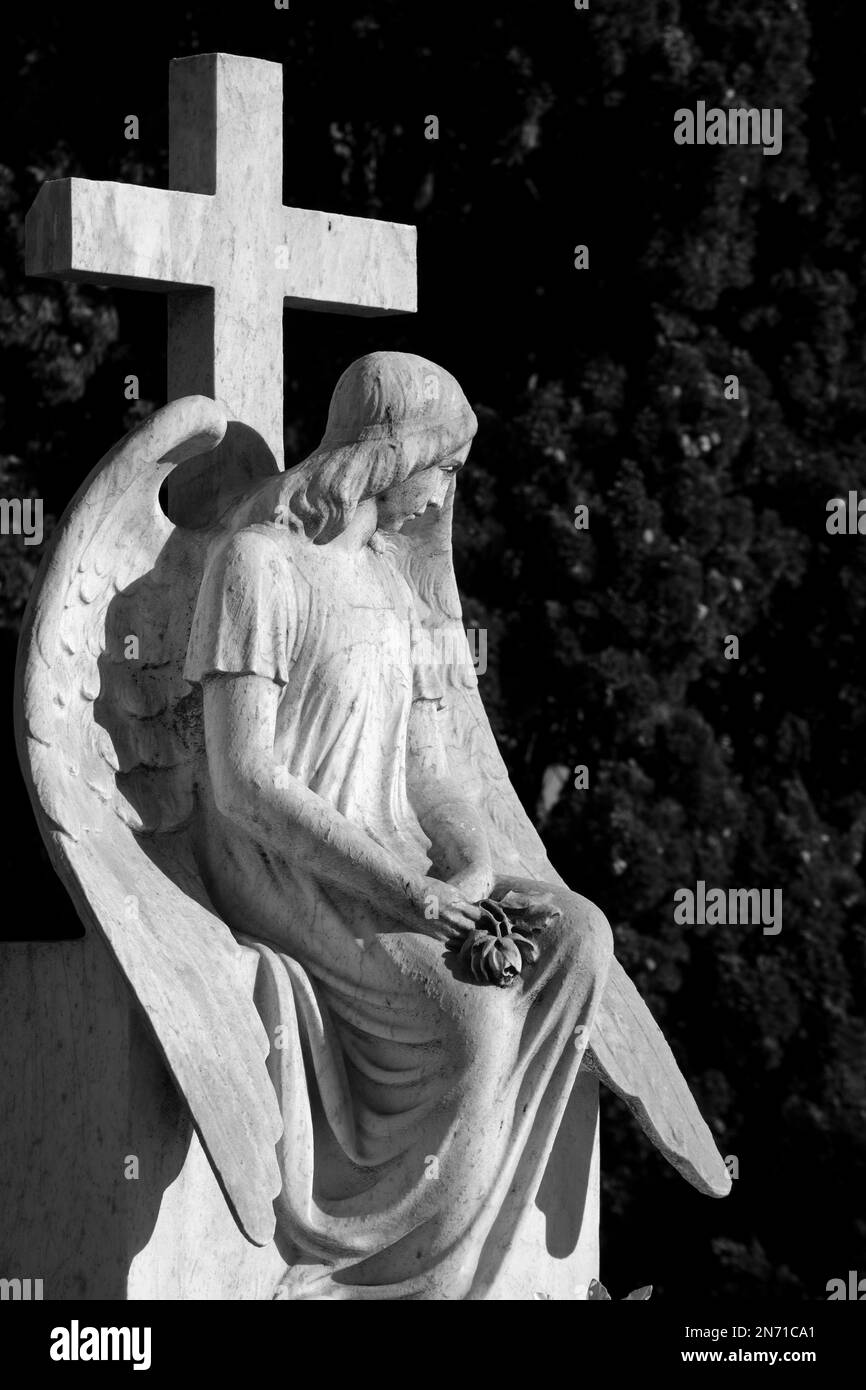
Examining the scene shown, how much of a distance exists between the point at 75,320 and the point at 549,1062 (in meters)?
4.64

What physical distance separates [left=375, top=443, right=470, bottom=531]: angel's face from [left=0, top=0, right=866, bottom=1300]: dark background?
421 cm

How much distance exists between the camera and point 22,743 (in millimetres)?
7316

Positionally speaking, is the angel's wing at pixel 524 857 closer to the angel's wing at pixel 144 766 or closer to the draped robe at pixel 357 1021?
the draped robe at pixel 357 1021

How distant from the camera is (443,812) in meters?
7.79

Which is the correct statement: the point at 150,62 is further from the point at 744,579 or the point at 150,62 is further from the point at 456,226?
the point at 744,579

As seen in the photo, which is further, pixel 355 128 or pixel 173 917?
pixel 355 128

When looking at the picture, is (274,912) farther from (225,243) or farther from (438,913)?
(225,243)

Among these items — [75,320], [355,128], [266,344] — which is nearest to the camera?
[266,344]

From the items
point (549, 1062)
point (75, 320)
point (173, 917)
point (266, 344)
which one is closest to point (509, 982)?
point (549, 1062)

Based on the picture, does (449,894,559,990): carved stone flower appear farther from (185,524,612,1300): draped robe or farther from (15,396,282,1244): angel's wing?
(15,396,282,1244): angel's wing

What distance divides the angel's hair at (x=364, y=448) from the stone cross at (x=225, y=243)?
11.3 inches

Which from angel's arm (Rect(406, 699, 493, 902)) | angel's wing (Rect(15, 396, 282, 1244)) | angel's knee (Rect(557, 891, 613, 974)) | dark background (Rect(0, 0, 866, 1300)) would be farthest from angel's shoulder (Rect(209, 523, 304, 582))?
dark background (Rect(0, 0, 866, 1300))

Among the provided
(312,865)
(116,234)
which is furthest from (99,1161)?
(116,234)

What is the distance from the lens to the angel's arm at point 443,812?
25.1ft
